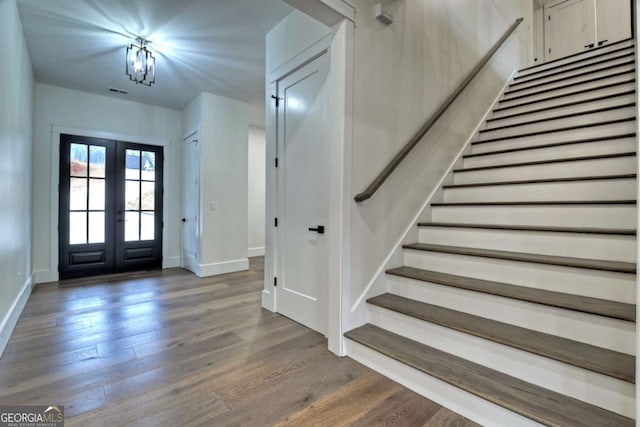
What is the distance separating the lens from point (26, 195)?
355cm

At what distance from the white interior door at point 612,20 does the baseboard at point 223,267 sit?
278 inches

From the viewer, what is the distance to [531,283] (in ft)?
6.13

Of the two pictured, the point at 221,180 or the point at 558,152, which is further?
the point at 221,180

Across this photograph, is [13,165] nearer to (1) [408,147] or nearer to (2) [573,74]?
(1) [408,147]

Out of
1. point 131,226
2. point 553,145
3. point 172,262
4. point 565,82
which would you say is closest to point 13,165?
point 131,226

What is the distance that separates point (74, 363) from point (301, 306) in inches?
63.0

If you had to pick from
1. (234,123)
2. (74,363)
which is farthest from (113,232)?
(74,363)

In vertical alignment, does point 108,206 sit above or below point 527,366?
above

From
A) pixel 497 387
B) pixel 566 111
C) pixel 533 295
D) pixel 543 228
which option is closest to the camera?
pixel 497 387

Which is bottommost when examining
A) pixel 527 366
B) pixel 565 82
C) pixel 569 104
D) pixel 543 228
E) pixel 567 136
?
pixel 527 366

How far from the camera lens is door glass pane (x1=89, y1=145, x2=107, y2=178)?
456cm

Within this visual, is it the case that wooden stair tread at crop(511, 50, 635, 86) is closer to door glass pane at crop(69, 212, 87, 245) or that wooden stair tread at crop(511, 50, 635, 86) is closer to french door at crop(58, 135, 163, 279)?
french door at crop(58, 135, 163, 279)

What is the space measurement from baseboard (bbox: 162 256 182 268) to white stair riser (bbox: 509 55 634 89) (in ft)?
19.1

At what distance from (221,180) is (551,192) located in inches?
161
